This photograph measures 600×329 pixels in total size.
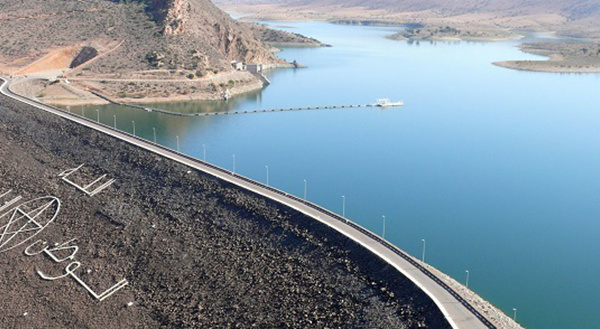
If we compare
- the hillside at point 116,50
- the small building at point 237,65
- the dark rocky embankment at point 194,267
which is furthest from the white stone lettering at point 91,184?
the small building at point 237,65

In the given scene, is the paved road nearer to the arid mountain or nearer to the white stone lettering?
the white stone lettering

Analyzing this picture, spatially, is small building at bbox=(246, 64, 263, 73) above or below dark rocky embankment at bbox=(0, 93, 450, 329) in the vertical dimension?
above

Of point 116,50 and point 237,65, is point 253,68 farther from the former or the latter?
point 116,50

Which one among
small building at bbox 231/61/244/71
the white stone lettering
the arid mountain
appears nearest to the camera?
the white stone lettering

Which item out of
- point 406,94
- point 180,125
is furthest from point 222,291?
point 406,94

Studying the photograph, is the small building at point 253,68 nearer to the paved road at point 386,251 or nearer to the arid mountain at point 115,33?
the arid mountain at point 115,33

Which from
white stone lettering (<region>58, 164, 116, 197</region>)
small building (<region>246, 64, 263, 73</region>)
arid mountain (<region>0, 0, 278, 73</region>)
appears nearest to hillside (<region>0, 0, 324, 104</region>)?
arid mountain (<region>0, 0, 278, 73</region>)
